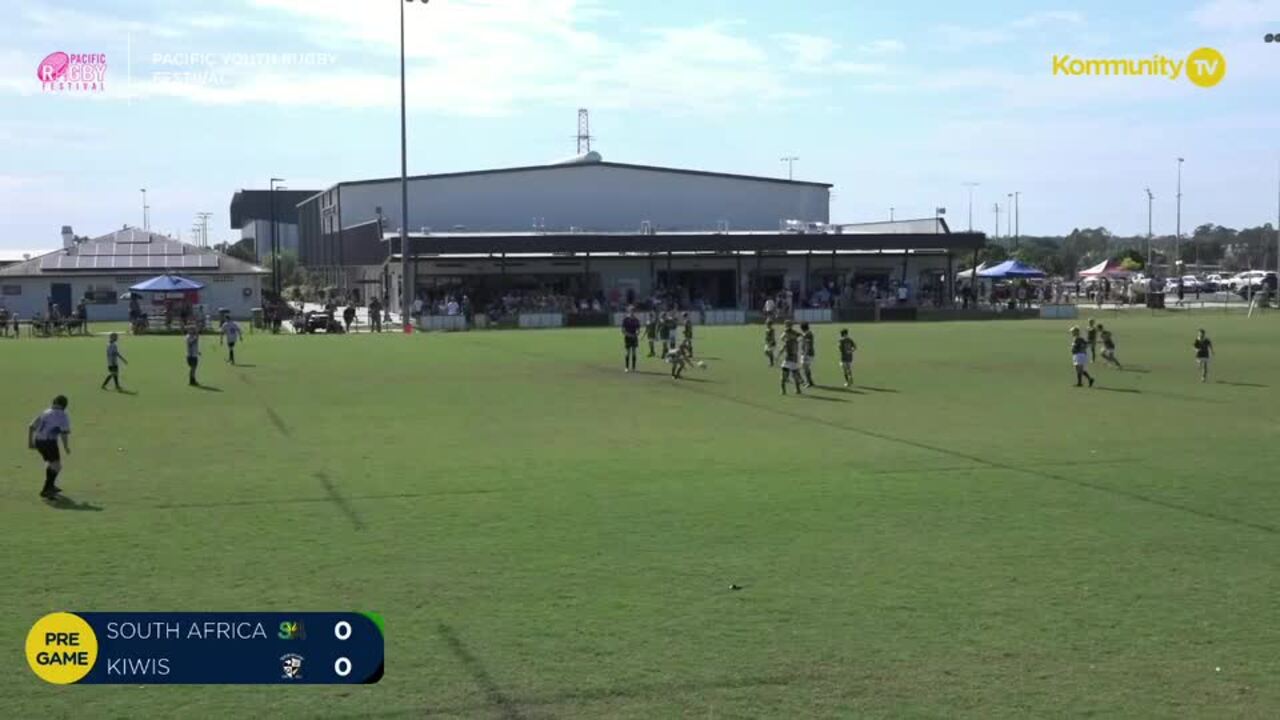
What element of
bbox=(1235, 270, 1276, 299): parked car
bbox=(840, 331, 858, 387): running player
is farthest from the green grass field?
bbox=(1235, 270, 1276, 299): parked car

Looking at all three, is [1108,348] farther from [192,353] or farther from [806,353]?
[192,353]

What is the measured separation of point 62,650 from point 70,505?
21.6 ft

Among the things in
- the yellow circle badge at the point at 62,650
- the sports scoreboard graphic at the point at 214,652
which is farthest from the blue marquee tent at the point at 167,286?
the sports scoreboard graphic at the point at 214,652

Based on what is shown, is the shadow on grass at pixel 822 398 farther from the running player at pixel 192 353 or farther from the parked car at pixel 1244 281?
the parked car at pixel 1244 281

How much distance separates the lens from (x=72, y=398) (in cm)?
2673

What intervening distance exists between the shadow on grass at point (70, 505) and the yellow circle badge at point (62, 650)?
5588 millimetres

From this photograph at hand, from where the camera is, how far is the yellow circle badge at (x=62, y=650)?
827cm

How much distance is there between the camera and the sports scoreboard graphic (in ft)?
26.8

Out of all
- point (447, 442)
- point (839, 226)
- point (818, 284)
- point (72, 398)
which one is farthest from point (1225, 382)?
point (839, 226)

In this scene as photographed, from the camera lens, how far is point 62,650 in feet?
27.6

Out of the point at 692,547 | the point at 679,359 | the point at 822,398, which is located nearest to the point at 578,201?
the point at 679,359

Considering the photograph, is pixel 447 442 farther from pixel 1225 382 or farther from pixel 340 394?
pixel 1225 382

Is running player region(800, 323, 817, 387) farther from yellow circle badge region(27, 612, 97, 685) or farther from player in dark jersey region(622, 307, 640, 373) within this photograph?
yellow circle badge region(27, 612, 97, 685)

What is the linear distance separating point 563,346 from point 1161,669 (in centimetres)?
3655
